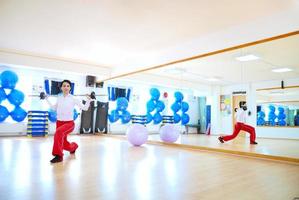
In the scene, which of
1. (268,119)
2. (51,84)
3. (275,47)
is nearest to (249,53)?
(275,47)

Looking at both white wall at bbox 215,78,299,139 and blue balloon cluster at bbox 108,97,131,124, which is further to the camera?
blue balloon cluster at bbox 108,97,131,124

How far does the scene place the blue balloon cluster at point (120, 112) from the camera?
8.46 meters

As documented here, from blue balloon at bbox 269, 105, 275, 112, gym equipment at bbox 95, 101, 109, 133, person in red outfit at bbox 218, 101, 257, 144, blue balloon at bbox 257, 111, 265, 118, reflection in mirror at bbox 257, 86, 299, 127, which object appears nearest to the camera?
person in red outfit at bbox 218, 101, 257, 144

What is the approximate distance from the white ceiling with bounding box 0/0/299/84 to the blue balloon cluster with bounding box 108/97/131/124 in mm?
2005

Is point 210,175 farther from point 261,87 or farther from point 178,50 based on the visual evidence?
point 261,87

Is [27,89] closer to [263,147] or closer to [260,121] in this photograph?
[263,147]

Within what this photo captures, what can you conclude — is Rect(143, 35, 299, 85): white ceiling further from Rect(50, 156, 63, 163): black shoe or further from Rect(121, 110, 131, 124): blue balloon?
Rect(50, 156, 63, 163): black shoe

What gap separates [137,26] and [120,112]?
172 inches

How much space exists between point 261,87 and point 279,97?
0.81m

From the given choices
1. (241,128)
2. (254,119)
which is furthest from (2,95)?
(254,119)

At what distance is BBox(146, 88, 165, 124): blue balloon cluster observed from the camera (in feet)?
28.6

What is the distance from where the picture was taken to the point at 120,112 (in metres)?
8.51

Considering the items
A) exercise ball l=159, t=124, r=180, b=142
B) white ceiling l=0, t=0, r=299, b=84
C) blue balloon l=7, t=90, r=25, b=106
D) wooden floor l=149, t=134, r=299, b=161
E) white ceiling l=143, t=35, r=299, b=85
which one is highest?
white ceiling l=0, t=0, r=299, b=84

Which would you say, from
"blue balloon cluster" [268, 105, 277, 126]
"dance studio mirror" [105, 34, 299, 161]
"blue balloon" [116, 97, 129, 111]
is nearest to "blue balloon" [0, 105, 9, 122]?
"blue balloon" [116, 97, 129, 111]
